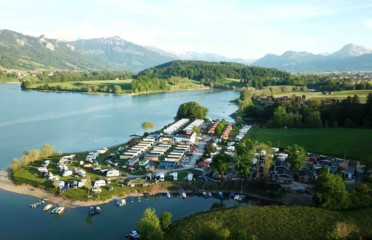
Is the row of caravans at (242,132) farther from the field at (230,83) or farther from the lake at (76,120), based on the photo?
the field at (230,83)

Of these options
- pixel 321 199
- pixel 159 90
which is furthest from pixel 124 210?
pixel 159 90

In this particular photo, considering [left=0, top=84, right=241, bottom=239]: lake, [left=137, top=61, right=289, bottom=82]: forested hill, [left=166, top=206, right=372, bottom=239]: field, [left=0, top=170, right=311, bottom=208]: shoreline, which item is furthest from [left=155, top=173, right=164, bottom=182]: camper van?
[left=137, top=61, right=289, bottom=82]: forested hill

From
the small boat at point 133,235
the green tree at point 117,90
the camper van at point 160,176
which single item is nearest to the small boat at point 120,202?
the camper van at point 160,176

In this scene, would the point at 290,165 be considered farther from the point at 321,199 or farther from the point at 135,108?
the point at 135,108

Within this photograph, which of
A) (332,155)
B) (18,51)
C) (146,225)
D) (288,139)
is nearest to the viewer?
(146,225)

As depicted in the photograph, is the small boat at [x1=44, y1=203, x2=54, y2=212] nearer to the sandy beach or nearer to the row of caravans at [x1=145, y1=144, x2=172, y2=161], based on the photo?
the sandy beach
